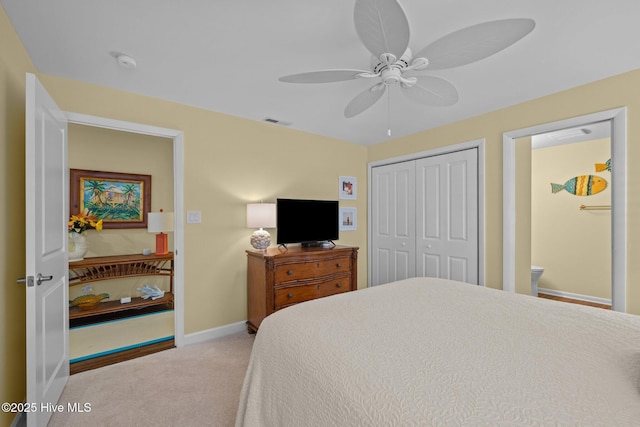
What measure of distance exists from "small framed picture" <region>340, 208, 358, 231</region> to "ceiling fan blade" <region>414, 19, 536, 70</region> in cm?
264

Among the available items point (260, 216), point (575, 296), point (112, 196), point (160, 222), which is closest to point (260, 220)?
point (260, 216)

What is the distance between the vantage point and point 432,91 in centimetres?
191

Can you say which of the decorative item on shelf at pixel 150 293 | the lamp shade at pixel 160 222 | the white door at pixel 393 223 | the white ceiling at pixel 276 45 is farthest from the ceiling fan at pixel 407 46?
the decorative item on shelf at pixel 150 293

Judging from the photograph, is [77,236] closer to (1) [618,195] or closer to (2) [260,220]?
(2) [260,220]

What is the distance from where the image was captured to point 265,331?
1424 mm

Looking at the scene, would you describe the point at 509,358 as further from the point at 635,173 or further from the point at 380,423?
the point at 635,173

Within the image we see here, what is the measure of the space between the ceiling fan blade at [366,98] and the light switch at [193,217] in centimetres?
179

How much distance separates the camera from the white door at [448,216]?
3.16 meters

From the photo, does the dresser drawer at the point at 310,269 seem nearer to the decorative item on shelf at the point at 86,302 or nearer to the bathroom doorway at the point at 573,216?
the decorative item on shelf at the point at 86,302

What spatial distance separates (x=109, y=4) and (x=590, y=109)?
3.53 meters

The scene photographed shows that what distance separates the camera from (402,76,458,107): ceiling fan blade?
1798mm

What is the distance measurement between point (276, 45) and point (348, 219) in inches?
105

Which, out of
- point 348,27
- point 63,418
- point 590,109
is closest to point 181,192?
point 63,418

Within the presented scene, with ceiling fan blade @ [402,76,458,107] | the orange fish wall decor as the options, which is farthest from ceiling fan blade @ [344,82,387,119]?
the orange fish wall decor
